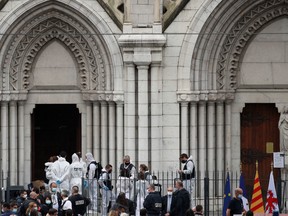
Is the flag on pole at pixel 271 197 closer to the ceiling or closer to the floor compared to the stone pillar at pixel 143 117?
closer to the floor

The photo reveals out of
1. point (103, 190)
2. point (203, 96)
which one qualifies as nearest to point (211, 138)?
point (203, 96)

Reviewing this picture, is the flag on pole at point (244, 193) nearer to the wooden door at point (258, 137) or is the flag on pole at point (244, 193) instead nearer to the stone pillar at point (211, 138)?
the stone pillar at point (211, 138)

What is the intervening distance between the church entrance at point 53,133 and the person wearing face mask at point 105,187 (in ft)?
12.1

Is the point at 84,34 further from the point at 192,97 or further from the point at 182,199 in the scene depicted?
the point at 182,199

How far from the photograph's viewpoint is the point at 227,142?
51.0 meters

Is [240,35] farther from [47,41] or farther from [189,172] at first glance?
[47,41]

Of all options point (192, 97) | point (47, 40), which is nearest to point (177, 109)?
point (192, 97)

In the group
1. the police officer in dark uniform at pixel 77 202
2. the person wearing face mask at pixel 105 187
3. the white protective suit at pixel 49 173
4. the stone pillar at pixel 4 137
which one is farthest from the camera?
the stone pillar at pixel 4 137

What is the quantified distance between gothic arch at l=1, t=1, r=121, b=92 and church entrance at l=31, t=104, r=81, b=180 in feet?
4.13

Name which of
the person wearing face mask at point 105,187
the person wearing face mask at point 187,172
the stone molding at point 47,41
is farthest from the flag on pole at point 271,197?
the stone molding at point 47,41

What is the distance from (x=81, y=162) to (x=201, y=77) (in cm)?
380

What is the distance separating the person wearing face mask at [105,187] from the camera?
48250mm

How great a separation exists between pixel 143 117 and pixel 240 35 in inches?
128

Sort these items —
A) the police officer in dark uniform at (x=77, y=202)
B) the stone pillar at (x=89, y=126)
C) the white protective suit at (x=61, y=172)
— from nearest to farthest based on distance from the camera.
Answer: the police officer in dark uniform at (x=77, y=202), the white protective suit at (x=61, y=172), the stone pillar at (x=89, y=126)
